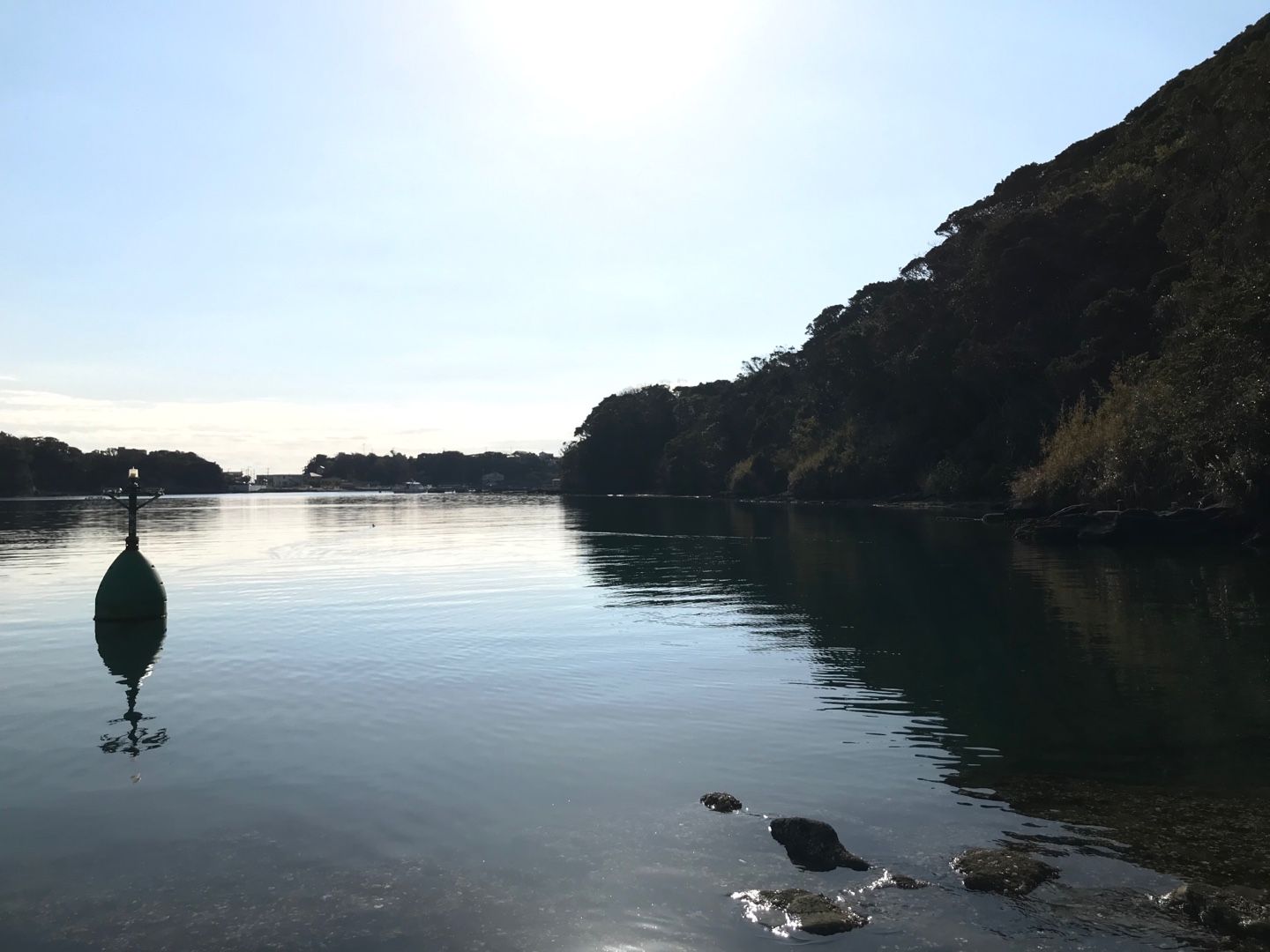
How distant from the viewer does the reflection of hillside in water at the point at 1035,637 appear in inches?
479

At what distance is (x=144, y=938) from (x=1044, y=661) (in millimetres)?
15501

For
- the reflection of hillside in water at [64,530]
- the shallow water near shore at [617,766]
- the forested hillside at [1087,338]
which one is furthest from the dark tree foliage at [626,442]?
the shallow water near shore at [617,766]

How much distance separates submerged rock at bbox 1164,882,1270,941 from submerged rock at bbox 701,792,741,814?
386 centimetres

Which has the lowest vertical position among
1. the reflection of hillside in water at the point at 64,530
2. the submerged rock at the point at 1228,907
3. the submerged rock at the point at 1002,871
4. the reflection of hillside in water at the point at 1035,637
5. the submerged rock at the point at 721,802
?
the reflection of hillside in water at the point at 1035,637

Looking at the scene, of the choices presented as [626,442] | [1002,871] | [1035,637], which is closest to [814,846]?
[1002,871]

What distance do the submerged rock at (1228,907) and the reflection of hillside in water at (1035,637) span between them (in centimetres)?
358

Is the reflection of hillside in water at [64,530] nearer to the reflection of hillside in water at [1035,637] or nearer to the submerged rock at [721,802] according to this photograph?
the reflection of hillside in water at [1035,637]

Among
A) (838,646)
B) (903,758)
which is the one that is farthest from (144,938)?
(838,646)

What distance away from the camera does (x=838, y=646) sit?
64.0ft

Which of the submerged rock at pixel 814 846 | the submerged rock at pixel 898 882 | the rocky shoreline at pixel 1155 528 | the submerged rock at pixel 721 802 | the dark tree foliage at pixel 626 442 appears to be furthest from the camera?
the dark tree foliage at pixel 626 442

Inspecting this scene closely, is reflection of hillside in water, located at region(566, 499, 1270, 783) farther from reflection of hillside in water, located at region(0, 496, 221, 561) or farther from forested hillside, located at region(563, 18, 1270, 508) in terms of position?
reflection of hillside in water, located at region(0, 496, 221, 561)

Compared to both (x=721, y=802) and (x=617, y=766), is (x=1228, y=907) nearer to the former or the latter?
(x=721, y=802)

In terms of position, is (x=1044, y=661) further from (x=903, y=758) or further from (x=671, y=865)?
(x=671, y=865)

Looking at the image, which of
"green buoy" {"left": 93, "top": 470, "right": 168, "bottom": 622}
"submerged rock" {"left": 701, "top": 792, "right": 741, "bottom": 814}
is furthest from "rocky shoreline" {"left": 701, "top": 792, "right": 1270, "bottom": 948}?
"green buoy" {"left": 93, "top": 470, "right": 168, "bottom": 622}
